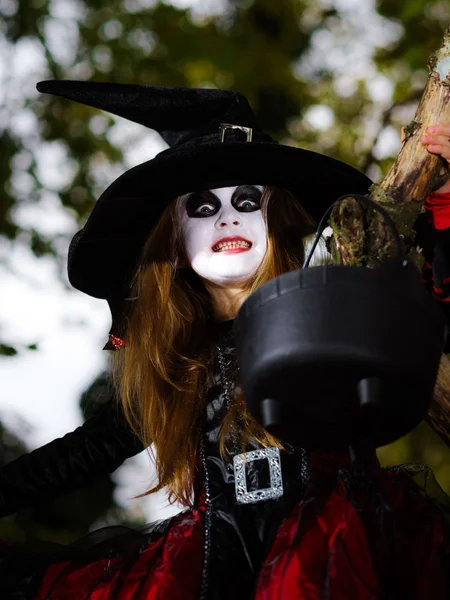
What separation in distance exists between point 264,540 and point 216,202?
0.99m

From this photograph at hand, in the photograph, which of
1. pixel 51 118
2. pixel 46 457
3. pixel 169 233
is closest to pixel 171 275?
pixel 169 233

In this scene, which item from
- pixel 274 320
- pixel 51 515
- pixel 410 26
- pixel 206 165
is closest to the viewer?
pixel 274 320

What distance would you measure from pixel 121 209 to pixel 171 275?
270mm

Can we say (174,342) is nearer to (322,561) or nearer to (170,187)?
(170,187)

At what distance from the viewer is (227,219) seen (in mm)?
2645

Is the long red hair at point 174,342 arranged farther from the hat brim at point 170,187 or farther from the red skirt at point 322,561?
the red skirt at point 322,561

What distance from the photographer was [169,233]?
279cm

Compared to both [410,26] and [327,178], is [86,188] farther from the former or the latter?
[327,178]

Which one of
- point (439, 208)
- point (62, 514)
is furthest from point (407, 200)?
point (62, 514)

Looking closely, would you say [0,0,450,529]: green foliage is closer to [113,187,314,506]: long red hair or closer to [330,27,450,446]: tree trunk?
[113,187,314,506]: long red hair

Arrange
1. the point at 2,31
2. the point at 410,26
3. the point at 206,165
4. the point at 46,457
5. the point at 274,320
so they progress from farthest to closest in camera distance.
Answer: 1. the point at 410,26
2. the point at 2,31
3. the point at 46,457
4. the point at 206,165
5. the point at 274,320

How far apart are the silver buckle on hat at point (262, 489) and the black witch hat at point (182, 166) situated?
0.78 metres

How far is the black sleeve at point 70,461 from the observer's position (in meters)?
2.71

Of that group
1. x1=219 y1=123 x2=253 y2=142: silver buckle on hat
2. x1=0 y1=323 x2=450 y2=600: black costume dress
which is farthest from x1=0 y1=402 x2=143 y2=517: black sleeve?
x1=219 y1=123 x2=253 y2=142: silver buckle on hat
